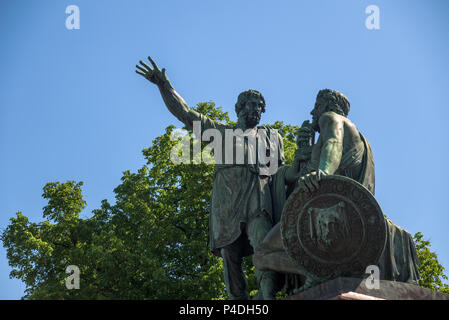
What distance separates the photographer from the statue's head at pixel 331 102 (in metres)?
8.42

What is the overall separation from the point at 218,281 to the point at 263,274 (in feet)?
30.0

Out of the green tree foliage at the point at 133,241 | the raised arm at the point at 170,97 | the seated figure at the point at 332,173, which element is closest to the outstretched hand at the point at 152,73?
the raised arm at the point at 170,97

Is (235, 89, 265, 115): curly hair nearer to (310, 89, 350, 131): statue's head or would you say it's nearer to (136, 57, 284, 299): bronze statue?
(136, 57, 284, 299): bronze statue

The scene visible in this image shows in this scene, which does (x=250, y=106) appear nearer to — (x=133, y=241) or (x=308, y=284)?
(x=308, y=284)

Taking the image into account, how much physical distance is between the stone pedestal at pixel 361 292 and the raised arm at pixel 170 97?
330 centimetres

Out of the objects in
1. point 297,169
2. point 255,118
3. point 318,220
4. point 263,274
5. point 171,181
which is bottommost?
point 263,274

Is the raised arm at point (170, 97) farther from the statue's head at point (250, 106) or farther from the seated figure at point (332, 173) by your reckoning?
the seated figure at point (332, 173)

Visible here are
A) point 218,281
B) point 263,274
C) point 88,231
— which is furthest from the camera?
point 88,231

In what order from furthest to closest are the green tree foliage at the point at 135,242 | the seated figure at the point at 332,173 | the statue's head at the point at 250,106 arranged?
the green tree foliage at the point at 135,242 → the statue's head at the point at 250,106 → the seated figure at the point at 332,173

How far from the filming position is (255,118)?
9195 millimetres

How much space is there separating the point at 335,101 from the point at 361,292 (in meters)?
2.80
